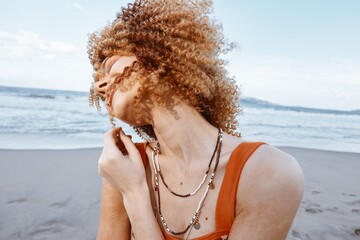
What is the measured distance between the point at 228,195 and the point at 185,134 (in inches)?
15.5

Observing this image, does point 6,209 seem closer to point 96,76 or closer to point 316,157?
point 96,76

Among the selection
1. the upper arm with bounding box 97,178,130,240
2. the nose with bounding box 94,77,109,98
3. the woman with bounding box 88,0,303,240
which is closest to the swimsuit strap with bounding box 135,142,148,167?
the woman with bounding box 88,0,303,240

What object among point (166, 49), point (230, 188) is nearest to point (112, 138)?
point (166, 49)

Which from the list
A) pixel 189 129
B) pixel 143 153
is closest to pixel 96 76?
pixel 143 153

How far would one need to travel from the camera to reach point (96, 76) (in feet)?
6.08

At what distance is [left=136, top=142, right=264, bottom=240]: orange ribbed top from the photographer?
4.71 feet

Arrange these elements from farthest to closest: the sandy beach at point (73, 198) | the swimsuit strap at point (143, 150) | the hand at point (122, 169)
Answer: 1. the sandy beach at point (73, 198)
2. the swimsuit strap at point (143, 150)
3. the hand at point (122, 169)

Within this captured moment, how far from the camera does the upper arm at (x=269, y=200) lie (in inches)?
53.1

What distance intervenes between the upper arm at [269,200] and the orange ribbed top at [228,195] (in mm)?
35

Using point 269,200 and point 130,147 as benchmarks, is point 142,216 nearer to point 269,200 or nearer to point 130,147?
point 130,147

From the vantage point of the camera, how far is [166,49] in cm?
166

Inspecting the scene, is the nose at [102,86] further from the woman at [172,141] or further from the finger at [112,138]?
the finger at [112,138]

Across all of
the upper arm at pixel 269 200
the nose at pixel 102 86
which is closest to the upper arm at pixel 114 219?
the nose at pixel 102 86

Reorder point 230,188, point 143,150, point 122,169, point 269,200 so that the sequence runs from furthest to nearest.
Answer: point 143,150 < point 122,169 < point 230,188 < point 269,200
